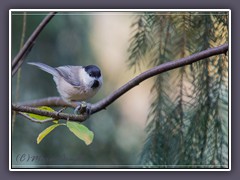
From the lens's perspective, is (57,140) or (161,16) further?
(57,140)

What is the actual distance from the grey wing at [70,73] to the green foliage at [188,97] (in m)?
0.27

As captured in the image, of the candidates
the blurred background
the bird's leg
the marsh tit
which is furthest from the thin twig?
the blurred background

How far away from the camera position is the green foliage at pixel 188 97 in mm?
1425

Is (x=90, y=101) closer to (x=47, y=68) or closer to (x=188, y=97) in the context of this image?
(x=47, y=68)

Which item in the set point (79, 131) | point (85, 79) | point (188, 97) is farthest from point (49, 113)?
point (188, 97)

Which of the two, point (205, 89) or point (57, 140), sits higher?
point (205, 89)

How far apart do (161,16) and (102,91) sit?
1.32ft

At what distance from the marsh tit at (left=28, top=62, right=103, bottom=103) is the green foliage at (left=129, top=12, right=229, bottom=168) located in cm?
20

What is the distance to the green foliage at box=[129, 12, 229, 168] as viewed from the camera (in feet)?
4.67

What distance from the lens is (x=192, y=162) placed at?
1.45 meters

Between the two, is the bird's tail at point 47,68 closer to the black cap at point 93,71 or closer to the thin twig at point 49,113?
the black cap at point 93,71

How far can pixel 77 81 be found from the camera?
4.88 ft
